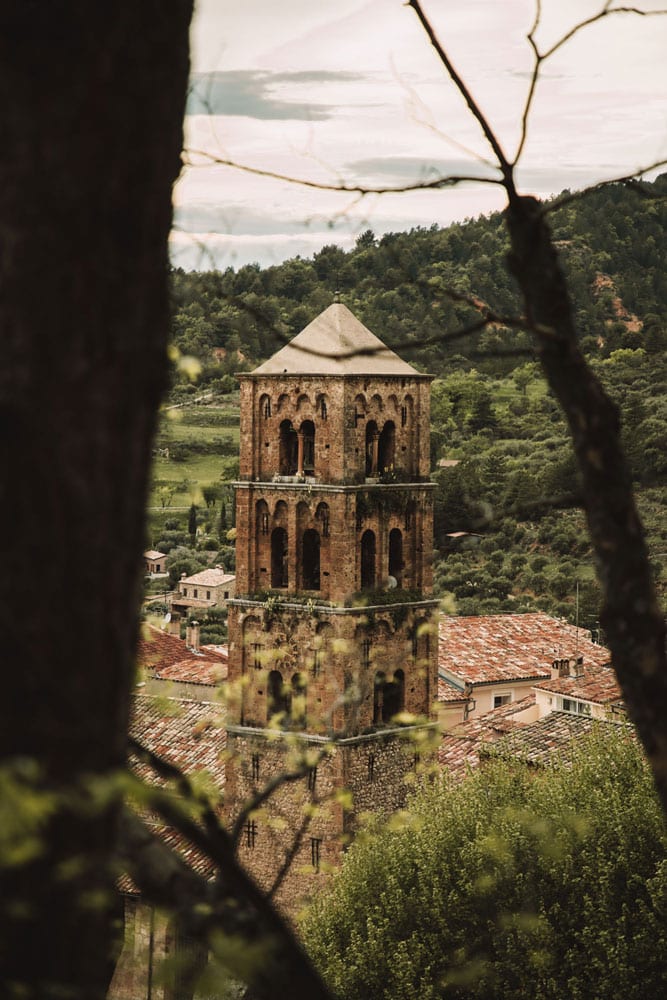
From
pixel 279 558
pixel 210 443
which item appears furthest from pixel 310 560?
pixel 210 443

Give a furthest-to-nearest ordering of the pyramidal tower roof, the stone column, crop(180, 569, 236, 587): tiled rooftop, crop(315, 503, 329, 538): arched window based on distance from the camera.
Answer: crop(180, 569, 236, 587): tiled rooftop → the stone column → crop(315, 503, 329, 538): arched window → the pyramidal tower roof

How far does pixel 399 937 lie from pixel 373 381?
11.6 m

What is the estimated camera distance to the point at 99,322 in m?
2.27

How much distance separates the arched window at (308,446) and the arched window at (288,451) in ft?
0.61

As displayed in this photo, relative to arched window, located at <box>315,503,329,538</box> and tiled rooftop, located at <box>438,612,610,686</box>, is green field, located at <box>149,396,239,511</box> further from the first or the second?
tiled rooftop, located at <box>438,612,610,686</box>

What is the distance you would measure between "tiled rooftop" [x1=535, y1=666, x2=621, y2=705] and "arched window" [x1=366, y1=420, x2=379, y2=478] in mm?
5732

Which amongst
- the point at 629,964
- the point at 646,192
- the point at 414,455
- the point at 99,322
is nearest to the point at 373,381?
the point at 414,455

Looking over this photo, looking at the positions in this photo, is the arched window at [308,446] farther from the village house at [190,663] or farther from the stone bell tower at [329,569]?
the village house at [190,663]

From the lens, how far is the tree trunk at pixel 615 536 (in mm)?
3506

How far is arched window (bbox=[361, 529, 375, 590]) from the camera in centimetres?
2711

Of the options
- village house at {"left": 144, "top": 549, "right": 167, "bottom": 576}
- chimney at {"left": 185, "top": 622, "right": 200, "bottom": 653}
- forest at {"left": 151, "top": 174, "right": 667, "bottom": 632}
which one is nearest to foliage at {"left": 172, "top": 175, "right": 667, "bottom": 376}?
forest at {"left": 151, "top": 174, "right": 667, "bottom": 632}

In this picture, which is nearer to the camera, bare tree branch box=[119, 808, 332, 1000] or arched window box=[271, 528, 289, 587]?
bare tree branch box=[119, 808, 332, 1000]

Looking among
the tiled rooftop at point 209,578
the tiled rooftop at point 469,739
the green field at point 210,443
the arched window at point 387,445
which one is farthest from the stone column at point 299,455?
the tiled rooftop at point 209,578

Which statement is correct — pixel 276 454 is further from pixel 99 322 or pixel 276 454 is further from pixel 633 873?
pixel 99 322
